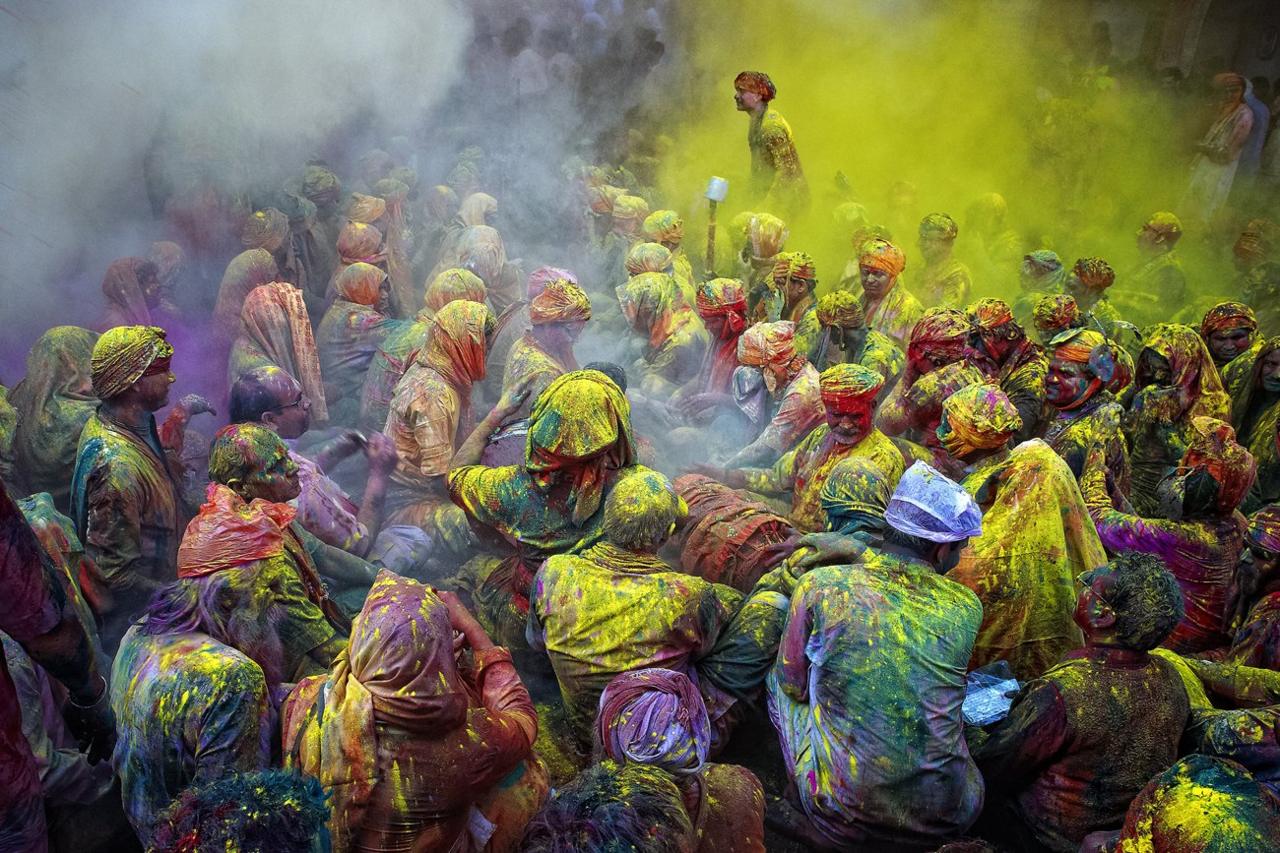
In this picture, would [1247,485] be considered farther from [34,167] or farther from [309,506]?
[34,167]

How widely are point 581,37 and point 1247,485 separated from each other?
13337 mm

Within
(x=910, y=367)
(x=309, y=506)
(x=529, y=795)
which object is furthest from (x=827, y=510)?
(x=309, y=506)

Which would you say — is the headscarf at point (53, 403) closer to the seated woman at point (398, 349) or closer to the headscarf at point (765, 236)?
the seated woman at point (398, 349)

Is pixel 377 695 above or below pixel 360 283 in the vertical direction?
below

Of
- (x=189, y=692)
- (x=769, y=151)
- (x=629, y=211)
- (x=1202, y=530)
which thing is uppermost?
(x=769, y=151)

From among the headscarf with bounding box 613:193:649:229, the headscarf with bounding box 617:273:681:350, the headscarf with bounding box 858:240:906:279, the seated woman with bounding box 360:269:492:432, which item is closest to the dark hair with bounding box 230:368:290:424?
the seated woman with bounding box 360:269:492:432

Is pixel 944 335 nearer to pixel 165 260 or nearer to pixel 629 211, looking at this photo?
pixel 629 211

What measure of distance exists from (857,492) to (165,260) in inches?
235

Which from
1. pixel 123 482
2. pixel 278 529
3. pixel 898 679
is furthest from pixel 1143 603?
pixel 123 482

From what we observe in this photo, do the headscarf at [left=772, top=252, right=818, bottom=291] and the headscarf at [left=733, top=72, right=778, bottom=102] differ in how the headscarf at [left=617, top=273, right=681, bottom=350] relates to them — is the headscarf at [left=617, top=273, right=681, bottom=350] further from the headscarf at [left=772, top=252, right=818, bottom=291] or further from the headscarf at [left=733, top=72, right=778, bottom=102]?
the headscarf at [left=733, top=72, right=778, bottom=102]

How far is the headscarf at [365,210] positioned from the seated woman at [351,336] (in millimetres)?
2343

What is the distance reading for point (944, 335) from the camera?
5.02 metres

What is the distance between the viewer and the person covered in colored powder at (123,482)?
3.74 meters

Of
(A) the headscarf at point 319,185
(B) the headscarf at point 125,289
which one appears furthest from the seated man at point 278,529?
(A) the headscarf at point 319,185
